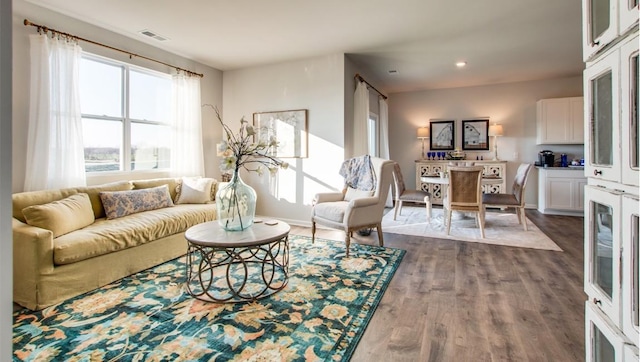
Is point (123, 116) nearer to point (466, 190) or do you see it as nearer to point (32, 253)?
point (32, 253)

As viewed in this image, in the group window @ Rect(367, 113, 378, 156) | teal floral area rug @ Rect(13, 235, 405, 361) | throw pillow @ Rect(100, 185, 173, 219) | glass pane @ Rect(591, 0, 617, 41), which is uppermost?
window @ Rect(367, 113, 378, 156)

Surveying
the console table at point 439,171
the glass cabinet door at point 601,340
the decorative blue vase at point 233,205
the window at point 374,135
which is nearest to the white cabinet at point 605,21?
the glass cabinet door at point 601,340

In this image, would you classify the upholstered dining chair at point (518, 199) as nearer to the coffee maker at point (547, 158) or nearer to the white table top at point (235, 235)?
the coffee maker at point (547, 158)

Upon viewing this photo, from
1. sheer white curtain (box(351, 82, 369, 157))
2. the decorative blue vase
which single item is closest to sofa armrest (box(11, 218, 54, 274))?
the decorative blue vase

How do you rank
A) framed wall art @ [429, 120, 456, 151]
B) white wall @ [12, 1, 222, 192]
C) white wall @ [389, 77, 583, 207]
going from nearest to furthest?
1. white wall @ [12, 1, 222, 192]
2. white wall @ [389, 77, 583, 207]
3. framed wall art @ [429, 120, 456, 151]

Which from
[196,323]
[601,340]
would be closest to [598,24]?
[601,340]

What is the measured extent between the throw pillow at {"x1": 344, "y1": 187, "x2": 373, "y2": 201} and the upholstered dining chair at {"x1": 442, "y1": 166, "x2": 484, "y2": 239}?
4.13ft

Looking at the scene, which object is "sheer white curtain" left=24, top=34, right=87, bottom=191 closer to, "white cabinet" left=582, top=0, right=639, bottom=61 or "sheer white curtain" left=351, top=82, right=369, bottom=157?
"sheer white curtain" left=351, top=82, right=369, bottom=157

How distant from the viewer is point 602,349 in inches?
43.8

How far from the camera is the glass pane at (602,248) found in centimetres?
108

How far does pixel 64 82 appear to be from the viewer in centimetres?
318

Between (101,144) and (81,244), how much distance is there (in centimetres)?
176

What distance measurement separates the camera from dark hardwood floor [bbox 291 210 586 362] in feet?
5.76

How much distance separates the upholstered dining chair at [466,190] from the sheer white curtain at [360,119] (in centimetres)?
146
